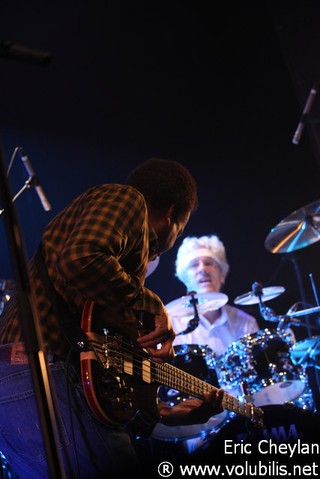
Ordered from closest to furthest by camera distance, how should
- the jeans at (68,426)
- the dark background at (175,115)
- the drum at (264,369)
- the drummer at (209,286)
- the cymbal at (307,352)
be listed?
the jeans at (68,426)
the cymbal at (307,352)
the drum at (264,369)
the dark background at (175,115)
the drummer at (209,286)

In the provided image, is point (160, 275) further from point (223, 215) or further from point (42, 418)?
point (42, 418)

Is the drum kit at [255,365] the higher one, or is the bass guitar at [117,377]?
the bass guitar at [117,377]

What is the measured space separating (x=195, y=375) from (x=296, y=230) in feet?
6.26

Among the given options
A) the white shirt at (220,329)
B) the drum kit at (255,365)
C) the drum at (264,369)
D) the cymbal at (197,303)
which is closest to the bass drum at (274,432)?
the drum kit at (255,365)

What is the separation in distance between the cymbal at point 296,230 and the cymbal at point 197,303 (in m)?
0.80

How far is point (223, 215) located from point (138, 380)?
15.1ft

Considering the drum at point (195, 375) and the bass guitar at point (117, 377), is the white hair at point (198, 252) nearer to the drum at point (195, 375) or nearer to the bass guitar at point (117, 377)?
the drum at point (195, 375)

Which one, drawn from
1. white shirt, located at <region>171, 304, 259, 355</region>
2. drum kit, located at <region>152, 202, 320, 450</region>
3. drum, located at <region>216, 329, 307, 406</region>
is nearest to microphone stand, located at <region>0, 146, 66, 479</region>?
drum kit, located at <region>152, 202, 320, 450</region>

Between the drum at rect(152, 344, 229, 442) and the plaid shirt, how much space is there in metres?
2.29

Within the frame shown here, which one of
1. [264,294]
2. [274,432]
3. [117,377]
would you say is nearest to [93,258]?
[117,377]

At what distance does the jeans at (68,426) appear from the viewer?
179 centimetres

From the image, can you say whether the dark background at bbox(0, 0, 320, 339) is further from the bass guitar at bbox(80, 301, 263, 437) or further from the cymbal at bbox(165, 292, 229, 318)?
the bass guitar at bbox(80, 301, 263, 437)

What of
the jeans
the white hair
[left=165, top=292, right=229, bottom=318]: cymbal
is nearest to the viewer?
the jeans

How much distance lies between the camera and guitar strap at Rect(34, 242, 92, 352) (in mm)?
1790
